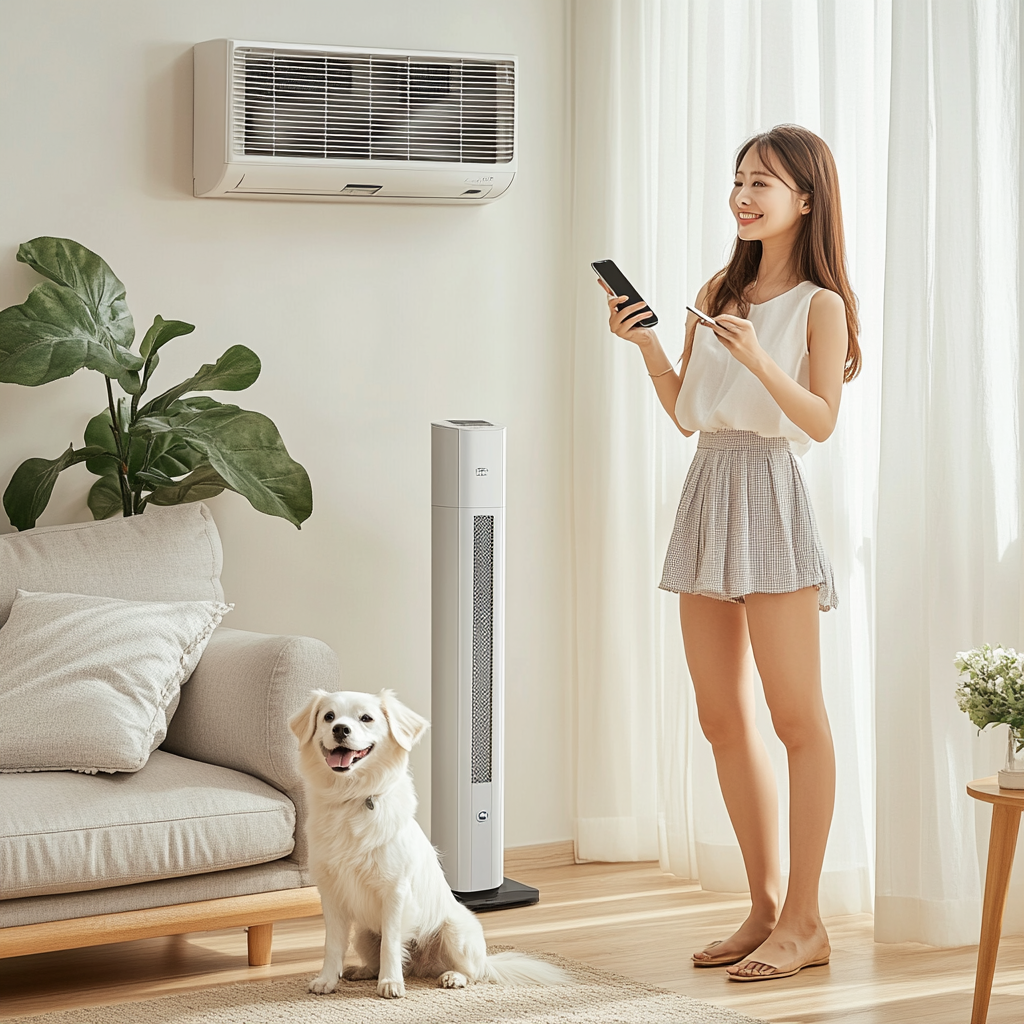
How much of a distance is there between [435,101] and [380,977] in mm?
2110

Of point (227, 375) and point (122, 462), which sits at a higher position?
point (227, 375)

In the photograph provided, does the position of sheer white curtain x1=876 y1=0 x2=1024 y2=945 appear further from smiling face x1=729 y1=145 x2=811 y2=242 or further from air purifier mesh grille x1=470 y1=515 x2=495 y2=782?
air purifier mesh grille x1=470 y1=515 x2=495 y2=782

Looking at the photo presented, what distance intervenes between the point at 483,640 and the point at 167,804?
927 mm

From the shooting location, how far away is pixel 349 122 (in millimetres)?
3383

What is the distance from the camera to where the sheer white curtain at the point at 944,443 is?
268 centimetres

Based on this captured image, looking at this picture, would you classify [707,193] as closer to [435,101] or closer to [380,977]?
[435,101]

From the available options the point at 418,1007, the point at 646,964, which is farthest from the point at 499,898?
the point at 418,1007

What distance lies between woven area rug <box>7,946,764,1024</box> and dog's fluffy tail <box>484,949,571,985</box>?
2 centimetres

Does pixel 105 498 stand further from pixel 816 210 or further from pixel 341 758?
pixel 816 210

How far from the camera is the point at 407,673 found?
3637 millimetres

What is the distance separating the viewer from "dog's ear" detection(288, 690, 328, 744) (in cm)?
250

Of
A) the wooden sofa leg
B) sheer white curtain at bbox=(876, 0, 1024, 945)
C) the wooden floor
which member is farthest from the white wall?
sheer white curtain at bbox=(876, 0, 1024, 945)

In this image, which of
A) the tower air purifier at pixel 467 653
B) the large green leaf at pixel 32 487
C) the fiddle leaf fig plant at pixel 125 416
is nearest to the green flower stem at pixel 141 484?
the fiddle leaf fig plant at pixel 125 416

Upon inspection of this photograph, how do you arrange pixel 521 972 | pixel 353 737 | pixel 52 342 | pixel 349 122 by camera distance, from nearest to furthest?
pixel 353 737, pixel 521 972, pixel 52 342, pixel 349 122
